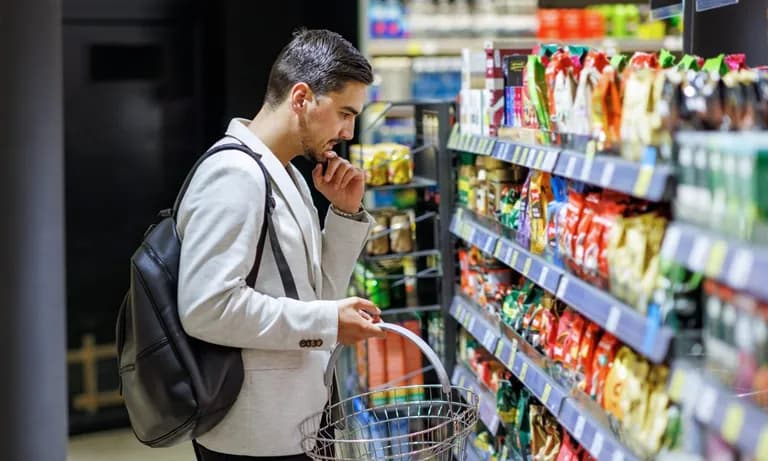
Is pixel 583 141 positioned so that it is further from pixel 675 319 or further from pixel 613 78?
pixel 675 319

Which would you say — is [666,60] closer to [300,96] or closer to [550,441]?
[300,96]

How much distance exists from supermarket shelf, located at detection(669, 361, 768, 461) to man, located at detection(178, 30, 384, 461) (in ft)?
2.64

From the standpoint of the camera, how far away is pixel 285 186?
2.42m

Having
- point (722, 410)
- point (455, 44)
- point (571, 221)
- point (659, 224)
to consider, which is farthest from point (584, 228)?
point (455, 44)

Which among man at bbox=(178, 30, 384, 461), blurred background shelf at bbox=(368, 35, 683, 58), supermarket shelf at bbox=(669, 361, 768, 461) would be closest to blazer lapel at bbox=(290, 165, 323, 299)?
man at bbox=(178, 30, 384, 461)

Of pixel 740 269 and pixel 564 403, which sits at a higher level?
pixel 740 269

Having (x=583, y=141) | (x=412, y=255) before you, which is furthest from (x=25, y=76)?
(x=583, y=141)

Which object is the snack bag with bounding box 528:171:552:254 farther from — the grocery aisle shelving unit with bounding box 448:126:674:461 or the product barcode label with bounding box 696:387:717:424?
the product barcode label with bounding box 696:387:717:424

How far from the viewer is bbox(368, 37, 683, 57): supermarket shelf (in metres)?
6.31

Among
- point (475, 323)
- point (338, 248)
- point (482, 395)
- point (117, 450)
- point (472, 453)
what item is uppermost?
point (338, 248)

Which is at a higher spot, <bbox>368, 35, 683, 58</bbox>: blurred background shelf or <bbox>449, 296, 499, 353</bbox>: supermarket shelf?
<bbox>368, 35, 683, 58</bbox>: blurred background shelf

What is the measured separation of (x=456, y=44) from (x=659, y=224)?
14.9 feet

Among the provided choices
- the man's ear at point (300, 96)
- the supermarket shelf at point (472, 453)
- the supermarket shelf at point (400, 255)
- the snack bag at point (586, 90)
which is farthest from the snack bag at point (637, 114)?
the supermarket shelf at point (400, 255)

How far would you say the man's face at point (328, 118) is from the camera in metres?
2.44
